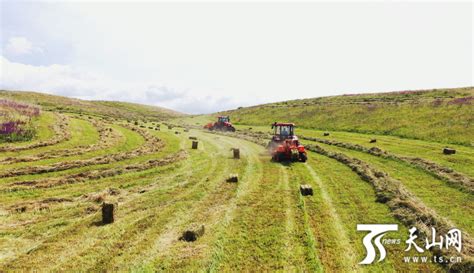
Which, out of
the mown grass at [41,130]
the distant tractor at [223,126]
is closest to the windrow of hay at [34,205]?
the mown grass at [41,130]

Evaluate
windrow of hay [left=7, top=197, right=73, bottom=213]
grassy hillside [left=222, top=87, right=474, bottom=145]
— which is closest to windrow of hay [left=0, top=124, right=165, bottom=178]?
windrow of hay [left=7, top=197, right=73, bottom=213]

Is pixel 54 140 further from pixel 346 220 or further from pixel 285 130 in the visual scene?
pixel 346 220

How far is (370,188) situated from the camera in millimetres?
14547

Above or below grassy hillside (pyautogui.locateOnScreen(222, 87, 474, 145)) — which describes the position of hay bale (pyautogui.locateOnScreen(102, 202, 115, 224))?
below

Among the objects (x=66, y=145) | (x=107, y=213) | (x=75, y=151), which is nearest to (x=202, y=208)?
(x=107, y=213)

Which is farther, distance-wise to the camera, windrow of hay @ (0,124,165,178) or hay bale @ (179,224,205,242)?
windrow of hay @ (0,124,165,178)

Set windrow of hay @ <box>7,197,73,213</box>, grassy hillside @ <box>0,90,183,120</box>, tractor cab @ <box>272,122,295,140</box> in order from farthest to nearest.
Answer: grassy hillside @ <box>0,90,183,120</box> < tractor cab @ <box>272,122,295,140</box> < windrow of hay @ <box>7,197,73,213</box>

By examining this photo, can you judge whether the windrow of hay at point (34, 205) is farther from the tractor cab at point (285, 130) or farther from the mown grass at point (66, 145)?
the tractor cab at point (285, 130)

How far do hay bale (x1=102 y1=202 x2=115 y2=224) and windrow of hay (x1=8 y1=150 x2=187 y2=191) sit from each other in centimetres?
566

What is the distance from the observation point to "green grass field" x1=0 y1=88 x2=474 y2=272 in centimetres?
800

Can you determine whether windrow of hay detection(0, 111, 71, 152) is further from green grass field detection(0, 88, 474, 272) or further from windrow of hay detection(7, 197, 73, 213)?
windrow of hay detection(7, 197, 73, 213)

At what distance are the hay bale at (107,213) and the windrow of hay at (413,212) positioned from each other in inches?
396

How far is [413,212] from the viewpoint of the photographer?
10.8 m

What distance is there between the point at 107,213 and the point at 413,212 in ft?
35.6
